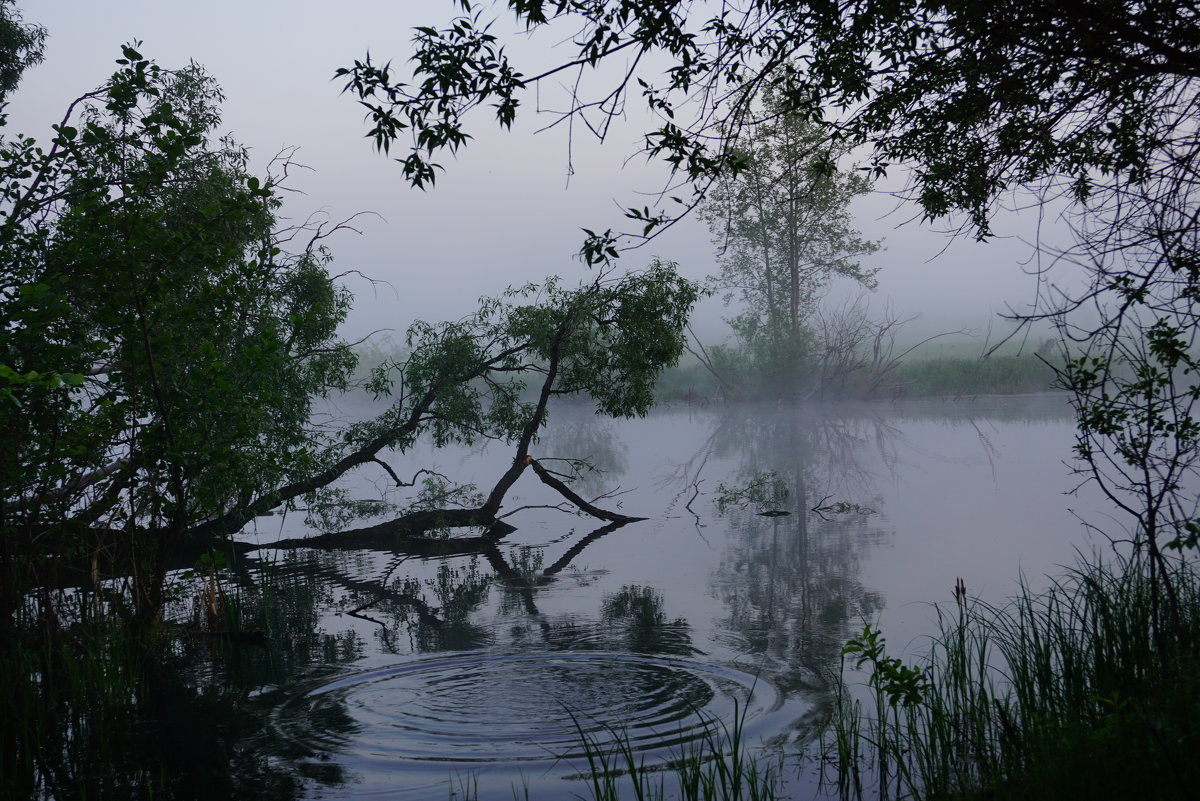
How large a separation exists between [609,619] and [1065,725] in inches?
218

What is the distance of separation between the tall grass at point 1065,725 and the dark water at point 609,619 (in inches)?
21.3

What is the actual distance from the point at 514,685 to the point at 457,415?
769 cm

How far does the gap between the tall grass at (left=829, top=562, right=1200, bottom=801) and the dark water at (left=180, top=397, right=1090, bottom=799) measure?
541 millimetres

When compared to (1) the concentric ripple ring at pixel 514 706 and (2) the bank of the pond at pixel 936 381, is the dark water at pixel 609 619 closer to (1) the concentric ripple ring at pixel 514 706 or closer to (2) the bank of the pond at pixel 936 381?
(1) the concentric ripple ring at pixel 514 706

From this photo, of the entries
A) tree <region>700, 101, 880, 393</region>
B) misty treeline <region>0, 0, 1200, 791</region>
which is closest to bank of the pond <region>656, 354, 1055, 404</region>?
tree <region>700, 101, 880, 393</region>

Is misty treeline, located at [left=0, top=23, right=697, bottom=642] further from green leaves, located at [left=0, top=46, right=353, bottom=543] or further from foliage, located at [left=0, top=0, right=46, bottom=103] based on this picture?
foliage, located at [left=0, top=0, right=46, bottom=103]

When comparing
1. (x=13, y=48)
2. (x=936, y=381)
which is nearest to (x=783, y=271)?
(x=936, y=381)

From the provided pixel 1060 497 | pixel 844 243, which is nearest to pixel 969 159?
pixel 1060 497

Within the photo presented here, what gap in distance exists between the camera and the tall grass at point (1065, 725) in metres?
3.20

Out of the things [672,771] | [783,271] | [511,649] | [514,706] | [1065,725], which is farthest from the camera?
[783,271]

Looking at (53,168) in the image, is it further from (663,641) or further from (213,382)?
(663,641)

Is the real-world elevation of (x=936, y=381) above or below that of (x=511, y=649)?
above

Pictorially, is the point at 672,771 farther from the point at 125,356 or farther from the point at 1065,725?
the point at 125,356

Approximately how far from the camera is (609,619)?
9.18m
